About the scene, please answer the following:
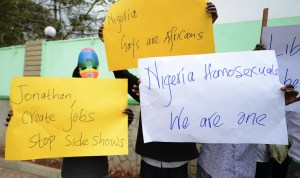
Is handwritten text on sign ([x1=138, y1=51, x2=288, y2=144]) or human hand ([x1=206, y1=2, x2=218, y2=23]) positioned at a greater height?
human hand ([x1=206, y1=2, x2=218, y2=23])

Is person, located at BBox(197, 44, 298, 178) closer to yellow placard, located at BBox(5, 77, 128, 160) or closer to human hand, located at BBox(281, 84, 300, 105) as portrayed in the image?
human hand, located at BBox(281, 84, 300, 105)

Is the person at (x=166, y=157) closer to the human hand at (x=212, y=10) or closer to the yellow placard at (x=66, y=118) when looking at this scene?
the human hand at (x=212, y=10)

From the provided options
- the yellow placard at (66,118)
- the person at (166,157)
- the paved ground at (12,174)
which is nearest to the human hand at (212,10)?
the person at (166,157)

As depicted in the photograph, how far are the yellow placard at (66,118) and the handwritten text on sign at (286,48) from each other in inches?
42.7

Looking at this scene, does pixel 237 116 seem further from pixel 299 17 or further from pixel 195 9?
pixel 299 17

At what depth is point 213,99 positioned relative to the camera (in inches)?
77.0

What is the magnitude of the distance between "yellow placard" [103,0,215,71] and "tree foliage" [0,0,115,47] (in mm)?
9202

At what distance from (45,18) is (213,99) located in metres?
11.7

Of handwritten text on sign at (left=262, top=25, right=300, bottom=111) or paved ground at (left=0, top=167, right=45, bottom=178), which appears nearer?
handwritten text on sign at (left=262, top=25, right=300, bottom=111)

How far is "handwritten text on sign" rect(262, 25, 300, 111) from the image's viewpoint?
203cm

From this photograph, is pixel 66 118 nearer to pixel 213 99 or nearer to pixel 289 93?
pixel 213 99

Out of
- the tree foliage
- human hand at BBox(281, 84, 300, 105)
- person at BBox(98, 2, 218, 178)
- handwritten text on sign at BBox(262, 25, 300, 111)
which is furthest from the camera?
the tree foliage

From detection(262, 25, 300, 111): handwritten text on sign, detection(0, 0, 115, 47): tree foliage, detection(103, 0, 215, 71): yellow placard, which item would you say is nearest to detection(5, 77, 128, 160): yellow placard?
detection(103, 0, 215, 71): yellow placard

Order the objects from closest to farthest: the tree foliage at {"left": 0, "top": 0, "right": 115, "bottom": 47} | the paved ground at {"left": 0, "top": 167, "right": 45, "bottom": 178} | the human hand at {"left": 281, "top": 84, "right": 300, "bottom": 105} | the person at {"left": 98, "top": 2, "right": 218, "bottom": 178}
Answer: the human hand at {"left": 281, "top": 84, "right": 300, "bottom": 105} < the person at {"left": 98, "top": 2, "right": 218, "bottom": 178} < the paved ground at {"left": 0, "top": 167, "right": 45, "bottom": 178} < the tree foliage at {"left": 0, "top": 0, "right": 115, "bottom": 47}
